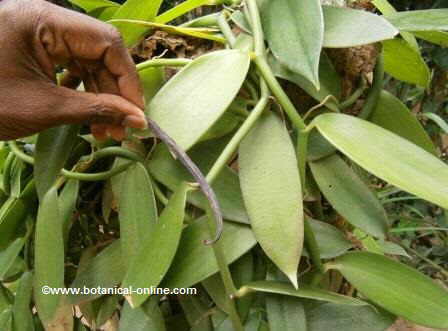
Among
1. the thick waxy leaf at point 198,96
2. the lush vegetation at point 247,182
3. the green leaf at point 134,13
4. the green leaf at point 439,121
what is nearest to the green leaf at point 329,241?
the lush vegetation at point 247,182

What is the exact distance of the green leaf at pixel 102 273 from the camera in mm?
362

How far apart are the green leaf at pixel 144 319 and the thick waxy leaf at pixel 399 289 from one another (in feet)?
0.43

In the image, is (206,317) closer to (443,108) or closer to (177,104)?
(177,104)

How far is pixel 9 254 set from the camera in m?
0.43

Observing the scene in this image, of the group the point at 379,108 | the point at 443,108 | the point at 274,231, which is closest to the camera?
the point at 274,231

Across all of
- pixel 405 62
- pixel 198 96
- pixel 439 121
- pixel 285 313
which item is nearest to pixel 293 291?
pixel 285 313

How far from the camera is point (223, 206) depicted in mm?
323

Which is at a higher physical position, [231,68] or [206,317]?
[231,68]

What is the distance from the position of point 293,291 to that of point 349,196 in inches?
3.0

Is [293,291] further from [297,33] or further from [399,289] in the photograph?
[297,33]

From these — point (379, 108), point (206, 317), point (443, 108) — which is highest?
point (379, 108)

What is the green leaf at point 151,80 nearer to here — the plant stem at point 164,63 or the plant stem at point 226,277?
the plant stem at point 164,63

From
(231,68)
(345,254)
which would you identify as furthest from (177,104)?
(345,254)

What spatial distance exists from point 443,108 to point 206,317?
1.15 metres
